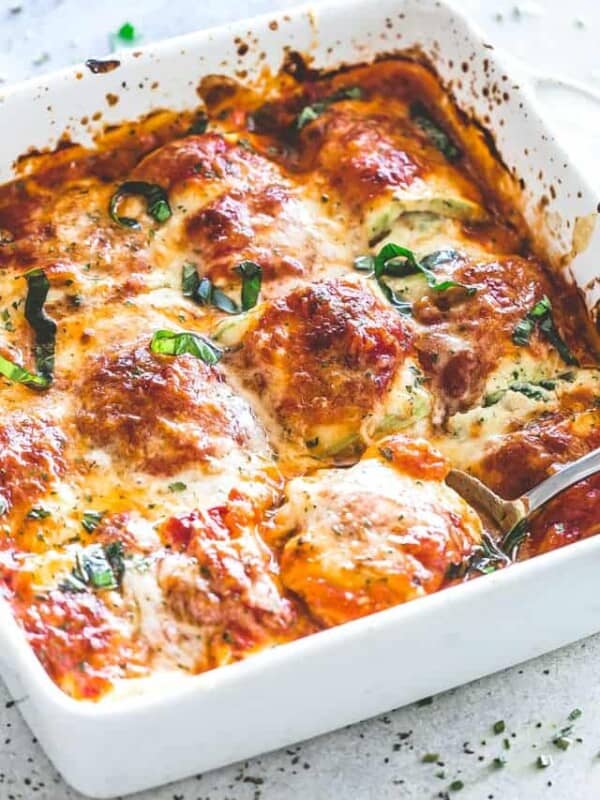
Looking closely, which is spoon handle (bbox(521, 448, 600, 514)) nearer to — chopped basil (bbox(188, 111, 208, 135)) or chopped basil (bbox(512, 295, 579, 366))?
chopped basil (bbox(512, 295, 579, 366))

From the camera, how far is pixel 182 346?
320 centimetres

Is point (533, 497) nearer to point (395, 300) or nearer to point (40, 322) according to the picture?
point (395, 300)

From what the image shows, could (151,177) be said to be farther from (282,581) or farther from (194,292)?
(282,581)

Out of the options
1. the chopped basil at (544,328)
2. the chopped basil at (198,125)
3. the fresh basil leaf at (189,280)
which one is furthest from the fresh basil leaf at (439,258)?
the chopped basil at (198,125)

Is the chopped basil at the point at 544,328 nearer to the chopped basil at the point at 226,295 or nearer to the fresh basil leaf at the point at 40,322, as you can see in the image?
the chopped basil at the point at 226,295

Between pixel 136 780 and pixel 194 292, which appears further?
pixel 194 292

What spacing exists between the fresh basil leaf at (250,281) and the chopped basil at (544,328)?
26.3 inches

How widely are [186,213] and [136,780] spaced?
1.57 meters

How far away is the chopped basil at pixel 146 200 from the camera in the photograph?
3598 mm

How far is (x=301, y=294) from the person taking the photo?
325 centimetres

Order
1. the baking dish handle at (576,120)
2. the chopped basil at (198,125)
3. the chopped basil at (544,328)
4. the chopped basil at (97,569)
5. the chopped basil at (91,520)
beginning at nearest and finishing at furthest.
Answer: the chopped basil at (97,569) → the chopped basil at (91,520) → the chopped basil at (544,328) → the chopped basil at (198,125) → the baking dish handle at (576,120)

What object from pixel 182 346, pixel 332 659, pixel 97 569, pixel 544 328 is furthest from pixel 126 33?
pixel 332 659

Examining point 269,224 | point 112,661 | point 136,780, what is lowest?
point 136,780

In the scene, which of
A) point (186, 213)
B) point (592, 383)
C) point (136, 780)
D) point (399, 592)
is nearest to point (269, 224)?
point (186, 213)
